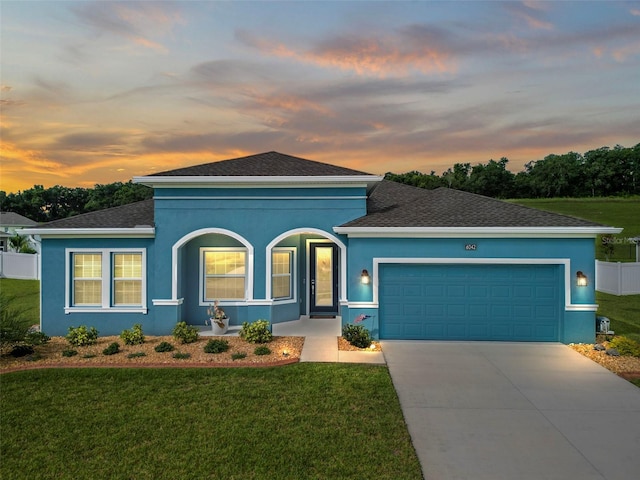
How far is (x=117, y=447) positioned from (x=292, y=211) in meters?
7.62

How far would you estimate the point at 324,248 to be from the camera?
13680 mm

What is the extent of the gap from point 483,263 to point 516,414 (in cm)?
504

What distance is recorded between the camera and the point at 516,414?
20.9ft

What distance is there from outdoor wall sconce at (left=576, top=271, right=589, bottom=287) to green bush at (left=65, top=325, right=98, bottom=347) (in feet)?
42.8

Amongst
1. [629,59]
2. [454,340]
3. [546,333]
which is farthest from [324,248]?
[629,59]

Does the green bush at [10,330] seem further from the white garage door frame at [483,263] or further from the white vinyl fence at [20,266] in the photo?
the white vinyl fence at [20,266]

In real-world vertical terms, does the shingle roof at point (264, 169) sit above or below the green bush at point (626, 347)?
above

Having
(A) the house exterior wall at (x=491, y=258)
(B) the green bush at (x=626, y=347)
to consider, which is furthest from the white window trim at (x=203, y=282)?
(B) the green bush at (x=626, y=347)

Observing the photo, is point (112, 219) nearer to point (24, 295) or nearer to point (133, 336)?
point (133, 336)

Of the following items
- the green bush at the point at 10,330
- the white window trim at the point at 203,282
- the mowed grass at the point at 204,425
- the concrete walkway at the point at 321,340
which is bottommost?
the mowed grass at the point at 204,425

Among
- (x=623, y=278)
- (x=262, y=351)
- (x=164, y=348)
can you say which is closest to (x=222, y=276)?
(x=164, y=348)

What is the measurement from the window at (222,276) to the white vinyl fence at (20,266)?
18388 mm

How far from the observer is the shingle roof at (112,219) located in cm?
1157

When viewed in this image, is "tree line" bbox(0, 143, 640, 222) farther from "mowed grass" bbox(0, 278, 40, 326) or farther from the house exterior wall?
the house exterior wall
